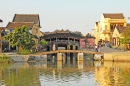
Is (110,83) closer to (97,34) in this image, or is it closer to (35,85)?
(35,85)

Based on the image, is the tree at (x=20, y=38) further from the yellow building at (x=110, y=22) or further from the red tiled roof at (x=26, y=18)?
the yellow building at (x=110, y=22)

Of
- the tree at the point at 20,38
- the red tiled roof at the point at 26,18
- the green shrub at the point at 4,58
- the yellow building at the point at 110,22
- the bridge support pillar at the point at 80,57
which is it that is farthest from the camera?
the yellow building at the point at 110,22

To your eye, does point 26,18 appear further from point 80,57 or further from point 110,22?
point 80,57

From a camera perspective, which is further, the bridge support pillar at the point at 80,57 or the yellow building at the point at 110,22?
the yellow building at the point at 110,22

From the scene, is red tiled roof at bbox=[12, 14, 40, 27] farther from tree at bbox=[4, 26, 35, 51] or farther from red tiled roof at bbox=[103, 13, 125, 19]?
tree at bbox=[4, 26, 35, 51]

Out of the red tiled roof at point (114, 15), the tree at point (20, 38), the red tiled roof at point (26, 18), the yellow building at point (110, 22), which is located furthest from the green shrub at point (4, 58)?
the red tiled roof at point (114, 15)

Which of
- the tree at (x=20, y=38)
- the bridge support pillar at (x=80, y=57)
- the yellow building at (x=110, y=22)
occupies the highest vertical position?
the yellow building at (x=110, y=22)

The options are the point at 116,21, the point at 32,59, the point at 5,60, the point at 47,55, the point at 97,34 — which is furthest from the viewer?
the point at 97,34

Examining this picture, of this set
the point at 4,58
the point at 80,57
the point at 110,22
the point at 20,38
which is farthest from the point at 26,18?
the point at 4,58

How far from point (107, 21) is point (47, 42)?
19323 mm

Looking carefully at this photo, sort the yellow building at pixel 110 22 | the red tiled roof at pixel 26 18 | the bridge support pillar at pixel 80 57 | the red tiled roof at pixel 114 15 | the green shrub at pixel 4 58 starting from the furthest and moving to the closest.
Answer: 1. the red tiled roof at pixel 114 15
2. the yellow building at pixel 110 22
3. the red tiled roof at pixel 26 18
4. the bridge support pillar at pixel 80 57
5. the green shrub at pixel 4 58

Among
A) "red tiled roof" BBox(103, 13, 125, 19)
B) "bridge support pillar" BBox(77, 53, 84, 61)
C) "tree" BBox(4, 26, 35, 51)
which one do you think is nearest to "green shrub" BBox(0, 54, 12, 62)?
"tree" BBox(4, 26, 35, 51)

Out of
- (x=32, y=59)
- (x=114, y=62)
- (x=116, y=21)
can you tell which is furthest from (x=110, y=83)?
(x=116, y=21)

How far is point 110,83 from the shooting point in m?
35.6
